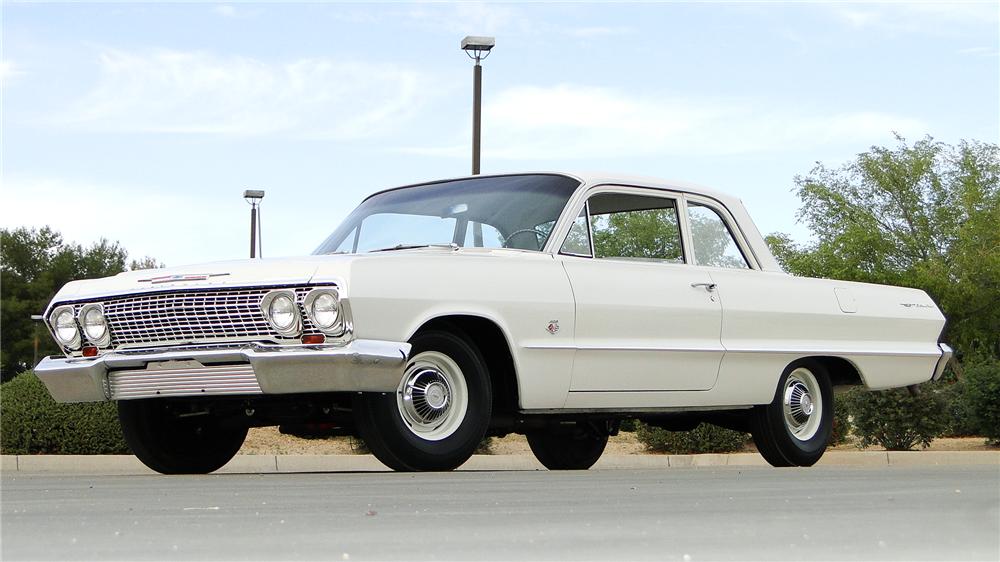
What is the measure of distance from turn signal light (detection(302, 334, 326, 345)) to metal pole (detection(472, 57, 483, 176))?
12510 millimetres

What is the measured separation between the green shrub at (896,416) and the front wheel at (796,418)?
9346mm

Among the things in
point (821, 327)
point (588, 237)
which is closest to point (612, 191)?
point (588, 237)

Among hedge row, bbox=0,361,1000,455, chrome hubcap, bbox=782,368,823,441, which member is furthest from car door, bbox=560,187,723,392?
hedge row, bbox=0,361,1000,455

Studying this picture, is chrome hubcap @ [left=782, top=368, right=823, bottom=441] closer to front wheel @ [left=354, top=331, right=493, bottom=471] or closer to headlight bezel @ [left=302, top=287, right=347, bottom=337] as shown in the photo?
front wheel @ [left=354, top=331, right=493, bottom=471]

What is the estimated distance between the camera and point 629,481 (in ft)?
22.6

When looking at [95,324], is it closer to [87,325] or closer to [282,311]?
[87,325]

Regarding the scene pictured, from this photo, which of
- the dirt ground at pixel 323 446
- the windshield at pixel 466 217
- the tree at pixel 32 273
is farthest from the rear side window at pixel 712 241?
the tree at pixel 32 273

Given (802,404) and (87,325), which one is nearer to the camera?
(87,325)

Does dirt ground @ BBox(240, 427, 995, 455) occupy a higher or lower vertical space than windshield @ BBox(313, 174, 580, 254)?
lower

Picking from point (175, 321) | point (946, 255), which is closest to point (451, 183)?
point (175, 321)

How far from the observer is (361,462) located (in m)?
14.1

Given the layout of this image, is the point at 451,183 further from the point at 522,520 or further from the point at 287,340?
the point at 522,520

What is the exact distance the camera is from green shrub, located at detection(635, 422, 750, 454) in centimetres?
1695

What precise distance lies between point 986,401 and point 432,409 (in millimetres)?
14513
